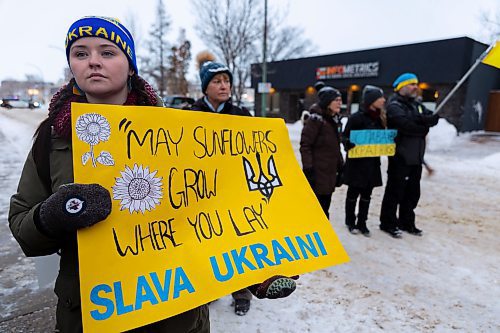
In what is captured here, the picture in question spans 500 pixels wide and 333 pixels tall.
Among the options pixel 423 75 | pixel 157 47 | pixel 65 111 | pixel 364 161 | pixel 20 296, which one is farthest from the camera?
pixel 157 47

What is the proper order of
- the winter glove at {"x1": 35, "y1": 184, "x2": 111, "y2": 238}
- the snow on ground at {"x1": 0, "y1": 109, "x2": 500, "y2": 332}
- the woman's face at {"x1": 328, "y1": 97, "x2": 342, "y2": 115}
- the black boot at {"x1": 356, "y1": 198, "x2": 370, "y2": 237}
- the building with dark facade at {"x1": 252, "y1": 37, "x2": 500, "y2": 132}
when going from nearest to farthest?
the winter glove at {"x1": 35, "y1": 184, "x2": 111, "y2": 238}, the snow on ground at {"x1": 0, "y1": 109, "x2": 500, "y2": 332}, the woman's face at {"x1": 328, "y1": 97, "x2": 342, "y2": 115}, the black boot at {"x1": 356, "y1": 198, "x2": 370, "y2": 237}, the building with dark facade at {"x1": 252, "y1": 37, "x2": 500, "y2": 132}

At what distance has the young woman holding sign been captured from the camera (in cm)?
113

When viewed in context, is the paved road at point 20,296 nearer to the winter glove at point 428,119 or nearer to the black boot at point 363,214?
the black boot at point 363,214

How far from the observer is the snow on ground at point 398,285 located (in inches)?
101

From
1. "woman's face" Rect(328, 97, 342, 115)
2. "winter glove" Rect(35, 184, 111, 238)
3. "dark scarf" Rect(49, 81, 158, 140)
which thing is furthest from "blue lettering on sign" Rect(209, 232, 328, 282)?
"woman's face" Rect(328, 97, 342, 115)

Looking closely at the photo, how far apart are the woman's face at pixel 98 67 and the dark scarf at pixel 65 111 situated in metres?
0.07

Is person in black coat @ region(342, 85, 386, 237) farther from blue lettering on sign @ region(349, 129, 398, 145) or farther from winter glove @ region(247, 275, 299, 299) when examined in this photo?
winter glove @ region(247, 275, 299, 299)

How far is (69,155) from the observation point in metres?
1.19

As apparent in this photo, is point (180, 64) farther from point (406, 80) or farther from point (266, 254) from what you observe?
point (266, 254)

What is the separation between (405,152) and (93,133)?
3.93 meters

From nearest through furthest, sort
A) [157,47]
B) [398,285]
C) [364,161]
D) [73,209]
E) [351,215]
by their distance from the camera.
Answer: [73,209] < [398,285] < [364,161] < [351,215] < [157,47]

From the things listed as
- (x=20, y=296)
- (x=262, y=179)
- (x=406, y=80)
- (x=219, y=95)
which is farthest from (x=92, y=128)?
(x=406, y=80)

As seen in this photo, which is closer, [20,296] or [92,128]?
[92,128]

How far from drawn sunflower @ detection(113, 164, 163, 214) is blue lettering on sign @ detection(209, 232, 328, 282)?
1.02ft
